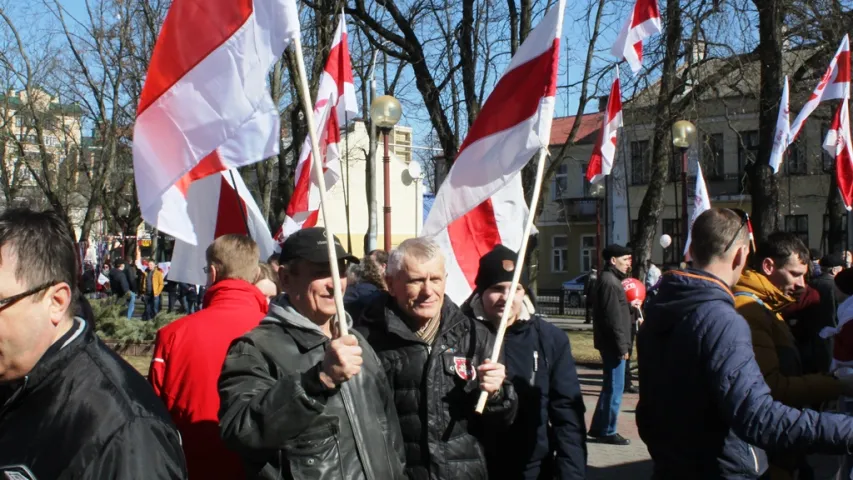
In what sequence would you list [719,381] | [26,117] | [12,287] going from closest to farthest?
1. [12,287]
2. [719,381]
3. [26,117]

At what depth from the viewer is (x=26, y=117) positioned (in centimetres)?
2836

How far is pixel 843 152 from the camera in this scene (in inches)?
372

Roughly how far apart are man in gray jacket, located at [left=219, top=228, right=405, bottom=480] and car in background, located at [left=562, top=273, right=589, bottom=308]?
3491cm

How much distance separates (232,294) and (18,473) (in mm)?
2258

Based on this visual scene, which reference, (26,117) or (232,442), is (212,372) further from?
(26,117)

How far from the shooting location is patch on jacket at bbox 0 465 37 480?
66.7 inches

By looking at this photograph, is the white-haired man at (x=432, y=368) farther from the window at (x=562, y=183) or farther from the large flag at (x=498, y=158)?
the window at (x=562, y=183)

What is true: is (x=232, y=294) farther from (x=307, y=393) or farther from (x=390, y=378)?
(x=307, y=393)

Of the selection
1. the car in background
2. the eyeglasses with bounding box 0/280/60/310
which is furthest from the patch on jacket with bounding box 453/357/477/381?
the car in background

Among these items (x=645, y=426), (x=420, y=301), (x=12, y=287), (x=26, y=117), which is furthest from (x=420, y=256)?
(x=26, y=117)

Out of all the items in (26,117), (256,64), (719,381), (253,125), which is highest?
(26,117)

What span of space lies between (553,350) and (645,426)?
0.77 m

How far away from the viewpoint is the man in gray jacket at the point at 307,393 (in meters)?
2.53

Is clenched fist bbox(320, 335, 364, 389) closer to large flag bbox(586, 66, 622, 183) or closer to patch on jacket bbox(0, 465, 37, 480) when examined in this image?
patch on jacket bbox(0, 465, 37, 480)
